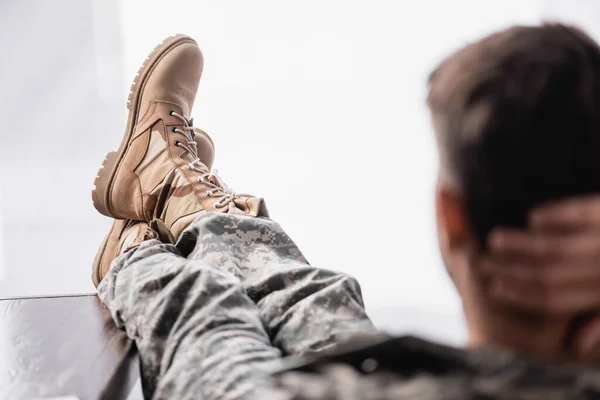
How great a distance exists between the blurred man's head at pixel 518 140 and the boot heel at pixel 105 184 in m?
0.82

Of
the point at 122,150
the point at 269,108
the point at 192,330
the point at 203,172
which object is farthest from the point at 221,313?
the point at 269,108

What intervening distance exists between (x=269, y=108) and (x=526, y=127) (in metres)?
1.69

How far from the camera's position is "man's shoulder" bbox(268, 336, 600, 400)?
279mm

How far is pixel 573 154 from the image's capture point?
34cm

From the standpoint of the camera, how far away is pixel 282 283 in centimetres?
70

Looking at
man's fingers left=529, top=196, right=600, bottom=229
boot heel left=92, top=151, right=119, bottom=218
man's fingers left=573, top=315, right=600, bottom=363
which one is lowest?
boot heel left=92, top=151, right=119, bottom=218

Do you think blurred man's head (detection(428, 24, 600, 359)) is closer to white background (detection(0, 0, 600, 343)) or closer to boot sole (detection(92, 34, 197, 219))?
boot sole (detection(92, 34, 197, 219))

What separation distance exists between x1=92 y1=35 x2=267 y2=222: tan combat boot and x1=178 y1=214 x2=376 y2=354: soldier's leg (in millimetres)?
70

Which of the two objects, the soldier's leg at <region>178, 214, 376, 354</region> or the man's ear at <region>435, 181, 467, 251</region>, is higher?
the man's ear at <region>435, 181, 467, 251</region>

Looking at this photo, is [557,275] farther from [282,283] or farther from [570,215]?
[282,283]

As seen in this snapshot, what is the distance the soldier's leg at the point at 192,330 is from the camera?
0.52 m

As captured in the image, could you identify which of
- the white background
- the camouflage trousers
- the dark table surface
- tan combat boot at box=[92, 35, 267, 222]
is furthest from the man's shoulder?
the white background

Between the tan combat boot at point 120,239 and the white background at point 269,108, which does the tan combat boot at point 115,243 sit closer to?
the tan combat boot at point 120,239

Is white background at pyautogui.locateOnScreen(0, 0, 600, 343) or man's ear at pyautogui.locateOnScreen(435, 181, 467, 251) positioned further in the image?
white background at pyautogui.locateOnScreen(0, 0, 600, 343)
